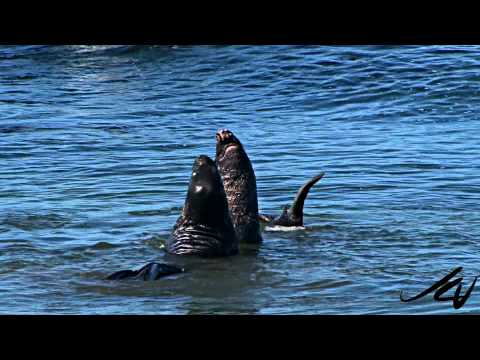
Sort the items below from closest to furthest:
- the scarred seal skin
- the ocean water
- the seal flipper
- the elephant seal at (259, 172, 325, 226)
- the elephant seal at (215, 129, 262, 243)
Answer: the ocean water < the seal flipper < the scarred seal skin < the elephant seal at (215, 129, 262, 243) < the elephant seal at (259, 172, 325, 226)

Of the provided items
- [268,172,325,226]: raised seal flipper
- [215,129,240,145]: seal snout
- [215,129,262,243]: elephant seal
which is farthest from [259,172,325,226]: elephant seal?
[215,129,240,145]: seal snout

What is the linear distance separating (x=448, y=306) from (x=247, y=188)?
262 centimetres

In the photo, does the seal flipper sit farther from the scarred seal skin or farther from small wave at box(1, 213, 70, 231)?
small wave at box(1, 213, 70, 231)

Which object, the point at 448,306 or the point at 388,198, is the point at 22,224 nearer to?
the point at 388,198

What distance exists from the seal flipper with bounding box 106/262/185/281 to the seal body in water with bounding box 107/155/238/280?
699mm

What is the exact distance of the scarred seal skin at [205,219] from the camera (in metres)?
7.69

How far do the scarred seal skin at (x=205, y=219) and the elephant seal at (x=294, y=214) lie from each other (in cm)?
112

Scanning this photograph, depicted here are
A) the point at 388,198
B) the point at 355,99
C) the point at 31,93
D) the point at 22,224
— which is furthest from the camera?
the point at 31,93

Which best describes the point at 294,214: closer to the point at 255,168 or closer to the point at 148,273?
the point at 148,273

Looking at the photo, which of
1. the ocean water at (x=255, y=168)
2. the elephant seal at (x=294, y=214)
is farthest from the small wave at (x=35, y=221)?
the elephant seal at (x=294, y=214)

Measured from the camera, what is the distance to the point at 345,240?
8633 mm

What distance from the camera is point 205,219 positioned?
7773mm

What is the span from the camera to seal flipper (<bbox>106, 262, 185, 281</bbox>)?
700cm
